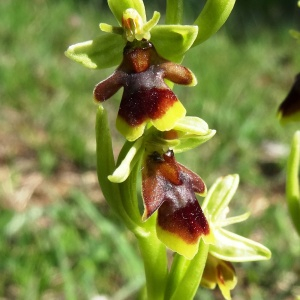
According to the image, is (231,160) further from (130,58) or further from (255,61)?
(130,58)

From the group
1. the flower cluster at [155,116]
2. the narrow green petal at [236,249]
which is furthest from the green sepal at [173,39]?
the narrow green petal at [236,249]

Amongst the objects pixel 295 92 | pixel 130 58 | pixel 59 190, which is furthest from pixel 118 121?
pixel 59 190

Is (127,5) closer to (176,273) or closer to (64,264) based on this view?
(176,273)

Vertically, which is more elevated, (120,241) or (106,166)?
(106,166)

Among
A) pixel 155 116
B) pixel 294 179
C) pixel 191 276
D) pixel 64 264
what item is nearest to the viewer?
pixel 155 116

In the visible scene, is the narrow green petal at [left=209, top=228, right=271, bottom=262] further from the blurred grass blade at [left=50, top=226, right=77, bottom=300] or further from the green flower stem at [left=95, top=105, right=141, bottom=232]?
the blurred grass blade at [left=50, top=226, right=77, bottom=300]

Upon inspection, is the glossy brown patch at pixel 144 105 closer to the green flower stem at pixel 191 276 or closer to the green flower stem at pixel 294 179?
the green flower stem at pixel 191 276

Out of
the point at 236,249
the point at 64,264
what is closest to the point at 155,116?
the point at 236,249
